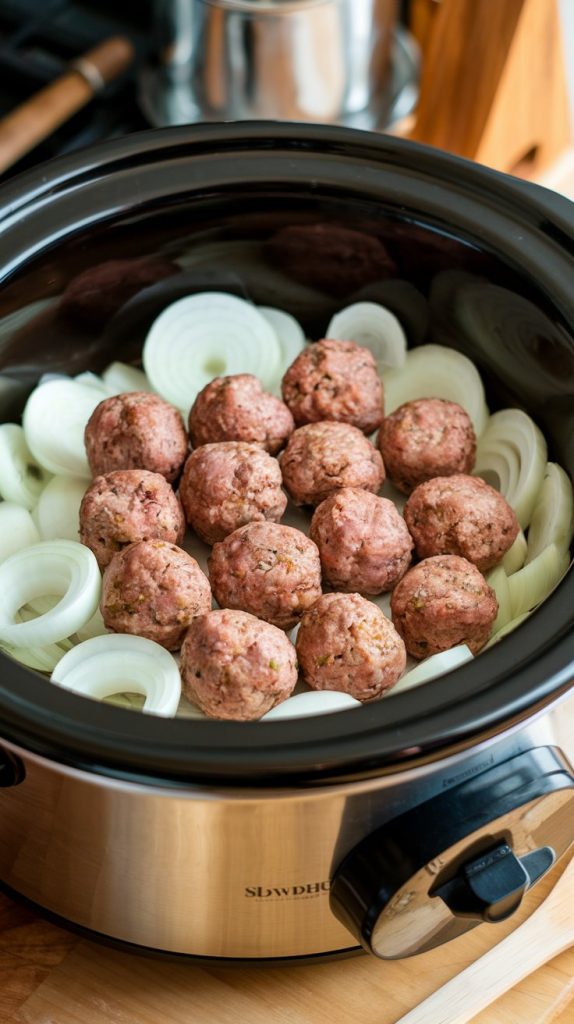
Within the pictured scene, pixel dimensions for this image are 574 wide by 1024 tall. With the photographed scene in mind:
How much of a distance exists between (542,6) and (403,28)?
2.23ft

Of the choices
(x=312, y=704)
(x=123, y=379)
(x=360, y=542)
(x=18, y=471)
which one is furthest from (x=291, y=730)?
(x=123, y=379)

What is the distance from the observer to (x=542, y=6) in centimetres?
208

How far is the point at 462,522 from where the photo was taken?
1.48 metres

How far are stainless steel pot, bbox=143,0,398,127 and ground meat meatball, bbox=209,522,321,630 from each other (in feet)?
3.60

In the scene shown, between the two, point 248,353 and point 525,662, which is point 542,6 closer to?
point 248,353

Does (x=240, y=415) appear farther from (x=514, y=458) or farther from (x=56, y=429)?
(x=514, y=458)

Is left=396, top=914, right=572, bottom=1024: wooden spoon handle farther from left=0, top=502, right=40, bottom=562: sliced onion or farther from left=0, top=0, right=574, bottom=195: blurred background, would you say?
left=0, top=0, right=574, bottom=195: blurred background

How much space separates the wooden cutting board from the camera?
1.39 metres

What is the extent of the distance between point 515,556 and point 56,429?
0.67 metres

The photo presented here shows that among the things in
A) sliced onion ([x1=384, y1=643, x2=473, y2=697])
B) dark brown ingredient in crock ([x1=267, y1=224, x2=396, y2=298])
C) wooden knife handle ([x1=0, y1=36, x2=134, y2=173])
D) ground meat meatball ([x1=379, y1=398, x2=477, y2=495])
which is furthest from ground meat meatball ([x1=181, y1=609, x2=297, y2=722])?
wooden knife handle ([x1=0, y1=36, x2=134, y2=173])

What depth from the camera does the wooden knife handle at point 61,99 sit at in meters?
2.14

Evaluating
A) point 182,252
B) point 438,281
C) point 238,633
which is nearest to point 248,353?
point 182,252

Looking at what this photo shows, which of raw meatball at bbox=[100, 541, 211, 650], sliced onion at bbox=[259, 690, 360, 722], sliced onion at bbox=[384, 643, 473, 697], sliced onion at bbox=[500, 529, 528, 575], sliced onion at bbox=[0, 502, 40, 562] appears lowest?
sliced onion at bbox=[0, 502, 40, 562]

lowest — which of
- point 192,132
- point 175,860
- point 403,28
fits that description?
point 175,860
